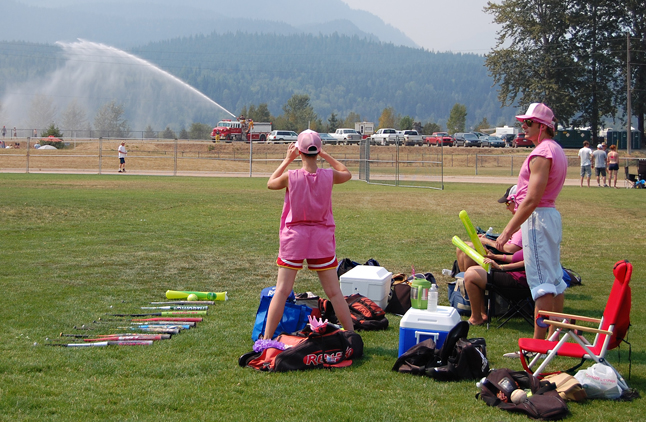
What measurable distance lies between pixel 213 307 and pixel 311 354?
235 centimetres

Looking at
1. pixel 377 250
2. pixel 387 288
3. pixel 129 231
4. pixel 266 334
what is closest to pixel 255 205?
pixel 129 231

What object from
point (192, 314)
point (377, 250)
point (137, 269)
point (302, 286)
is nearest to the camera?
point (192, 314)

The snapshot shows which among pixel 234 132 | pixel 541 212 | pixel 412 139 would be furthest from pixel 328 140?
pixel 541 212

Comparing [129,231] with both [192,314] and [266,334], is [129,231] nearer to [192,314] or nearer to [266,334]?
[192,314]

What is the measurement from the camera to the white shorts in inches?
197

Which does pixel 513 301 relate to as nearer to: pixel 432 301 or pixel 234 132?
pixel 432 301

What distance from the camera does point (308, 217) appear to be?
16.9 feet

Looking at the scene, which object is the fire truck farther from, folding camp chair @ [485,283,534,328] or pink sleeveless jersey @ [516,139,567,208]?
pink sleeveless jersey @ [516,139,567,208]

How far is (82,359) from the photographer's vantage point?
199 inches

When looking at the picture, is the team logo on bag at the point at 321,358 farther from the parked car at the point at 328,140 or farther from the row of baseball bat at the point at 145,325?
the parked car at the point at 328,140

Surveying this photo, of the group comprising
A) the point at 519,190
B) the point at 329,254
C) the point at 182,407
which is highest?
the point at 519,190

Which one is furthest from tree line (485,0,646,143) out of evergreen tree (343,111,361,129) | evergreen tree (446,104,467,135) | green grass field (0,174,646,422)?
evergreen tree (343,111,361,129)

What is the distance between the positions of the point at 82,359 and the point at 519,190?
390cm

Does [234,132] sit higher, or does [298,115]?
[298,115]
